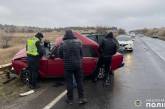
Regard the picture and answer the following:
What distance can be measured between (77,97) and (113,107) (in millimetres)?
1647

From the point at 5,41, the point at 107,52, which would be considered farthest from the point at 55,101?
the point at 5,41

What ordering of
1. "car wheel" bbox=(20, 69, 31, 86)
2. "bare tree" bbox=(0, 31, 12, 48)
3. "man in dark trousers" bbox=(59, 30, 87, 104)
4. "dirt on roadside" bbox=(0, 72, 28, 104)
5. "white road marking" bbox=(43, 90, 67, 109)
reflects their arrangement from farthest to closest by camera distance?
1. "bare tree" bbox=(0, 31, 12, 48)
2. "car wheel" bbox=(20, 69, 31, 86)
3. "dirt on roadside" bbox=(0, 72, 28, 104)
4. "man in dark trousers" bbox=(59, 30, 87, 104)
5. "white road marking" bbox=(43, 90, 67, 109)

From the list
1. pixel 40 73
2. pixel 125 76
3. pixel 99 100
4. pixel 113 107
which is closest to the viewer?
pixel 113 107

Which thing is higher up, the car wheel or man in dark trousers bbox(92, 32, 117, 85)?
man in dark trousers bbox(92, 32, 117, 85)

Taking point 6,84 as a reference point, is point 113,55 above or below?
Result: above

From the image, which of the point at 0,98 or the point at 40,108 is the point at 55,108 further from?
the point at 0,98

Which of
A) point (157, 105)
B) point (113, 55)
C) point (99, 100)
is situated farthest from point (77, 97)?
point (113, 55)

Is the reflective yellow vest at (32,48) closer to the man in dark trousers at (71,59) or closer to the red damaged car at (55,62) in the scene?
the red damaged car at (55,62)

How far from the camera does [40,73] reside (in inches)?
493

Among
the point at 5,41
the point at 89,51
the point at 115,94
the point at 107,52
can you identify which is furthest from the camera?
the point at 5,41

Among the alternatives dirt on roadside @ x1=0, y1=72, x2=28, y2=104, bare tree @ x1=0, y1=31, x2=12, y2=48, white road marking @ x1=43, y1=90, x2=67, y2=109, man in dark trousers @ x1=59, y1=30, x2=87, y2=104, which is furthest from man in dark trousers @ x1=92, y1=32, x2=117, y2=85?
bare tree @ x1=0, y1=31, x2=12, y2=48

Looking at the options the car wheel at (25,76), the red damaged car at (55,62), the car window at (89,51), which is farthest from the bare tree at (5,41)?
the car window at (89,51)

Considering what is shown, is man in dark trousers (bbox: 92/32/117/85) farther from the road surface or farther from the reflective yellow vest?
the reflective yellow vest

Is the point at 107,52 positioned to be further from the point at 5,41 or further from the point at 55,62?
the point at 5,41
